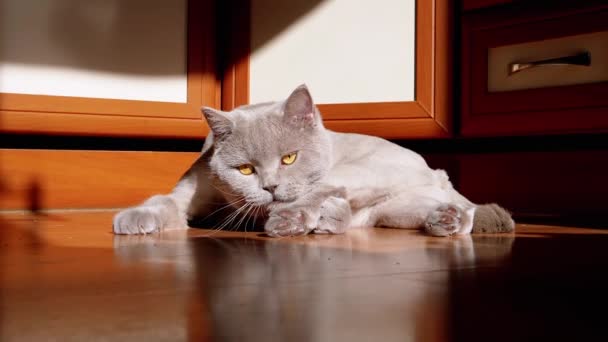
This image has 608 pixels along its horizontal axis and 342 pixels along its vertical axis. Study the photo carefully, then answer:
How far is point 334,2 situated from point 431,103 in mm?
411

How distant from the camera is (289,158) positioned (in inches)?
55.9

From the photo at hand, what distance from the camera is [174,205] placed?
1.47 metres

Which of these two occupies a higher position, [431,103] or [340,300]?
[431,103]

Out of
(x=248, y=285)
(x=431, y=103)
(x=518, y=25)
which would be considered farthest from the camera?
(x=431, y=103)

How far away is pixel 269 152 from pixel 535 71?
0.75 meters

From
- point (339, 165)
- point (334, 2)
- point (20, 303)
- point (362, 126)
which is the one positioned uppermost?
point (334, 2)

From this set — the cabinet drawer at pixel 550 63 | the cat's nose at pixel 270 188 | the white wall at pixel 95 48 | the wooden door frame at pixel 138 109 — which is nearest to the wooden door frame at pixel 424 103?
the cabinet drawer at pixel 550 63

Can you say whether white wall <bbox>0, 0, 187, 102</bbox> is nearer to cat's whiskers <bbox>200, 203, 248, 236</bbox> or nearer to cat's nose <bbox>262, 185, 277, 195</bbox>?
cat's whiskers <bbox>200, 203, 248, 236</bbox>

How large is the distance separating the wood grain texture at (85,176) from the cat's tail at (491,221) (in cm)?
105

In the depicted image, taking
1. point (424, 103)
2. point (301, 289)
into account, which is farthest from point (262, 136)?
point (301, 289)

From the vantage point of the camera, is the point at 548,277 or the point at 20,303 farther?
the point at 548,277

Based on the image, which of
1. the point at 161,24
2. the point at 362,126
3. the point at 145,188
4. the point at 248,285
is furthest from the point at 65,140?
the point at 248,285

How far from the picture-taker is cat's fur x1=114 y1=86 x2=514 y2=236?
132 centimetres

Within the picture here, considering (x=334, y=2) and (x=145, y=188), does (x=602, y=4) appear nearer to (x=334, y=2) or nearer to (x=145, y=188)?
(x=334, y=2)
